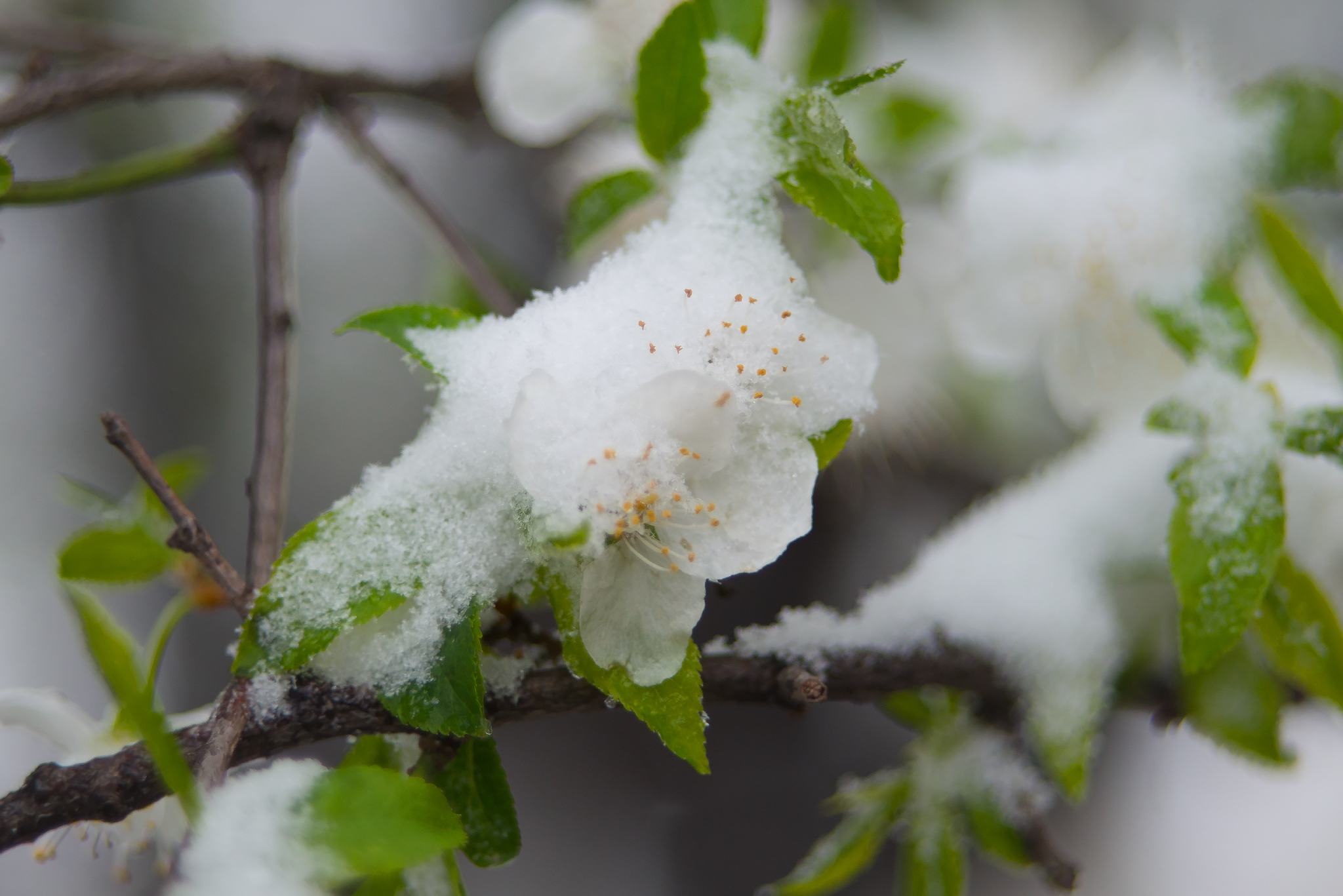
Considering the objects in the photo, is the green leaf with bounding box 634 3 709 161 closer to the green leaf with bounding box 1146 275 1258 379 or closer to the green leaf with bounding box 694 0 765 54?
the green leaf with bounding box 694 0 765 54

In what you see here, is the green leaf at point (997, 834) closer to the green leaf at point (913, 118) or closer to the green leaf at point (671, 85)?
the green leaf at point (671, 85)

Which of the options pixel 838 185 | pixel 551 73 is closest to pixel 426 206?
pixel 551 73

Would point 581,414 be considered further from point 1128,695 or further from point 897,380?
point 897,380

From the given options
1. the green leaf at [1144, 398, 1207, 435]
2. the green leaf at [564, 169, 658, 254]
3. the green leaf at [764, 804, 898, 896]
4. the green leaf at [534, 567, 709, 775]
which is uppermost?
the green leaf at [564, 169, 658, 254]

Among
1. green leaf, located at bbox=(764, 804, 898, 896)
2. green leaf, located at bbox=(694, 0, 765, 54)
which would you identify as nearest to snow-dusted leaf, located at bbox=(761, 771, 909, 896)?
green leaf, located at bbox=(764, 804, 898, 896)

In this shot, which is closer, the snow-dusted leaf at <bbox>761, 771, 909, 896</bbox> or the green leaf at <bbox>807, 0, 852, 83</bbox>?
the snow-dusted leaf at <bbox>761, 771, 909, 896</bbox>

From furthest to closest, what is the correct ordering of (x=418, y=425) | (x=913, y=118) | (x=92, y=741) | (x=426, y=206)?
(x=418, y=425) < (x=913, y=118) < (x=426, y=206) < (x=92, y=741)

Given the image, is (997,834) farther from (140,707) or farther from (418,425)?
(418,425)
